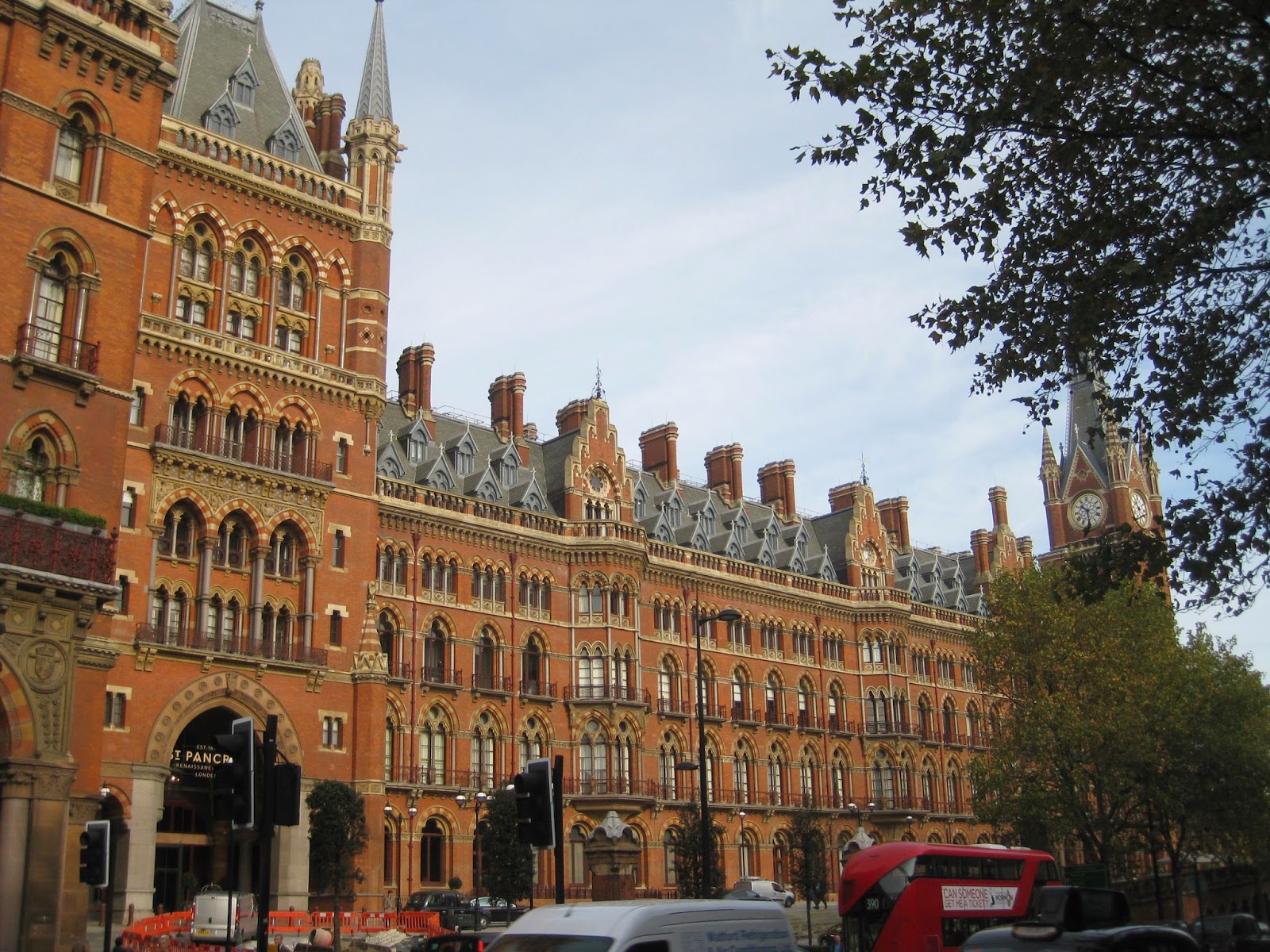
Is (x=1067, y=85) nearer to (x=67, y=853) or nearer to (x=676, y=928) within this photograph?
(x=676, y=928)

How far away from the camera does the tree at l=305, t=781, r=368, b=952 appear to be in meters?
42.4

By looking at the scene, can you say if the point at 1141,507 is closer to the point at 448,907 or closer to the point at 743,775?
the point at 743,775

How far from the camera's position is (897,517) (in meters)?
86.6

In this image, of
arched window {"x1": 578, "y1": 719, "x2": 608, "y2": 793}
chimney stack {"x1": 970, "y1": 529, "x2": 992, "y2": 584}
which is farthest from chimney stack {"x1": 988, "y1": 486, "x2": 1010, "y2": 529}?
arched window {"x1": 578, "y1": 719, "x2": 608, "y2": 793}

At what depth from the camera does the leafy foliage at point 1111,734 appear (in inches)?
1834

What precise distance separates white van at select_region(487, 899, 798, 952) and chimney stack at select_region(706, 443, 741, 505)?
208 feet

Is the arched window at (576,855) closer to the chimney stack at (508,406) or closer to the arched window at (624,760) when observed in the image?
the arched window at (624,760)

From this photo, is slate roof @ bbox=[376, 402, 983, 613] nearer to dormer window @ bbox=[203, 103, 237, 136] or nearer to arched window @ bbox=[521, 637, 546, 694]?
arched window @ bbox=[521, 637, 546, 694]

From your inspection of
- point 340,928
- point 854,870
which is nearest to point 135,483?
point 340,928

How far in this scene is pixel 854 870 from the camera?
Result: 106ft

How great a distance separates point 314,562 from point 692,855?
59.7 ft

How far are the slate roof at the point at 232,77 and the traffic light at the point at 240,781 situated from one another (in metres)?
38.4

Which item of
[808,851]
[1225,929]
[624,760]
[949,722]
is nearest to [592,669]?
[624,760]

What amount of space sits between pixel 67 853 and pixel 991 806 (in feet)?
108
